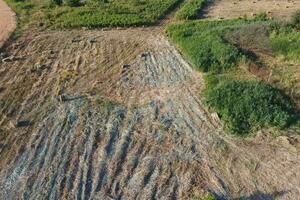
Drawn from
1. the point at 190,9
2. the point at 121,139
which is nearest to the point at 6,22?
the point at 190,9

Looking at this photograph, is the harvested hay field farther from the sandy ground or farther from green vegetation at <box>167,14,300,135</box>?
the sandy ground

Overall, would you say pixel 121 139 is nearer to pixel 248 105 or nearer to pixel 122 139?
pixel 122 139

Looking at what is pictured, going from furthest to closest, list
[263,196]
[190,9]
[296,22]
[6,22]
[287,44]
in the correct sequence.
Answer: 1. [190,9]
2. [6,22]
3. [296,22]
4. [287,44]
5. [263,196]

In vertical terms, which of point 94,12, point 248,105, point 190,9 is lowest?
point 190,9

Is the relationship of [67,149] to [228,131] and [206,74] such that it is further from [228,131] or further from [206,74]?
[206,74]

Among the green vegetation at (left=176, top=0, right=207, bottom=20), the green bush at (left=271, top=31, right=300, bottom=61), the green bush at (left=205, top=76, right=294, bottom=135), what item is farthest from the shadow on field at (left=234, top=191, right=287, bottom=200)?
the green vegetation at (left=176, top=0, right=207, bottom=20)

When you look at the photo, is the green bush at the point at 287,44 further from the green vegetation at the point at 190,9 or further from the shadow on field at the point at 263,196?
the shadow on field at the point at 263,196
